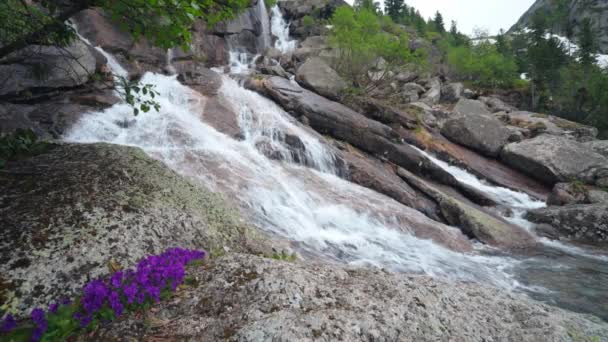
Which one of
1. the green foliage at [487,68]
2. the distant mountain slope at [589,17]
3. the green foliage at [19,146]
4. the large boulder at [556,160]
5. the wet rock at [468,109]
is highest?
the distant mountain slope at [589,17]

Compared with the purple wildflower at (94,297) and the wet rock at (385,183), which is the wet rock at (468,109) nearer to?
the wet rock at (385,183)

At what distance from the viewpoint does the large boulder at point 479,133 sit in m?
24.2

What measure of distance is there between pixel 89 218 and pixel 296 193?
7.69 m

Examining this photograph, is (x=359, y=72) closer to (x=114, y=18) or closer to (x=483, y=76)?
(x=114, y=18)

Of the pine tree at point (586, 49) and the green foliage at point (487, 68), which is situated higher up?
the pine tree at point (586, 49)

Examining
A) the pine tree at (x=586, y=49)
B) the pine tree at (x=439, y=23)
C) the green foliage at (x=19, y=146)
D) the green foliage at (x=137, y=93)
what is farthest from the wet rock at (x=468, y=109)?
the pine tree at (x=439, y=23)

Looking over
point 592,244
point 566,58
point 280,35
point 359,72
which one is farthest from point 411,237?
point 566,58

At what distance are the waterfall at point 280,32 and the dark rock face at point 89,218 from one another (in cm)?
Result: 4343

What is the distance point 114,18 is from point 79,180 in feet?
7.16

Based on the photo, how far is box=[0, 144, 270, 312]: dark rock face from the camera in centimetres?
308

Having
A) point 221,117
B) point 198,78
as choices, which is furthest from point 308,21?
point 221,117

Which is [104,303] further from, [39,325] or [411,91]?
[411,91]

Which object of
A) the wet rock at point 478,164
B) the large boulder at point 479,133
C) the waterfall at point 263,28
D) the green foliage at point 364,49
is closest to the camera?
the wet rock at point 478,164

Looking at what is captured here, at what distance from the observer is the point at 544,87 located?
56031 mm
